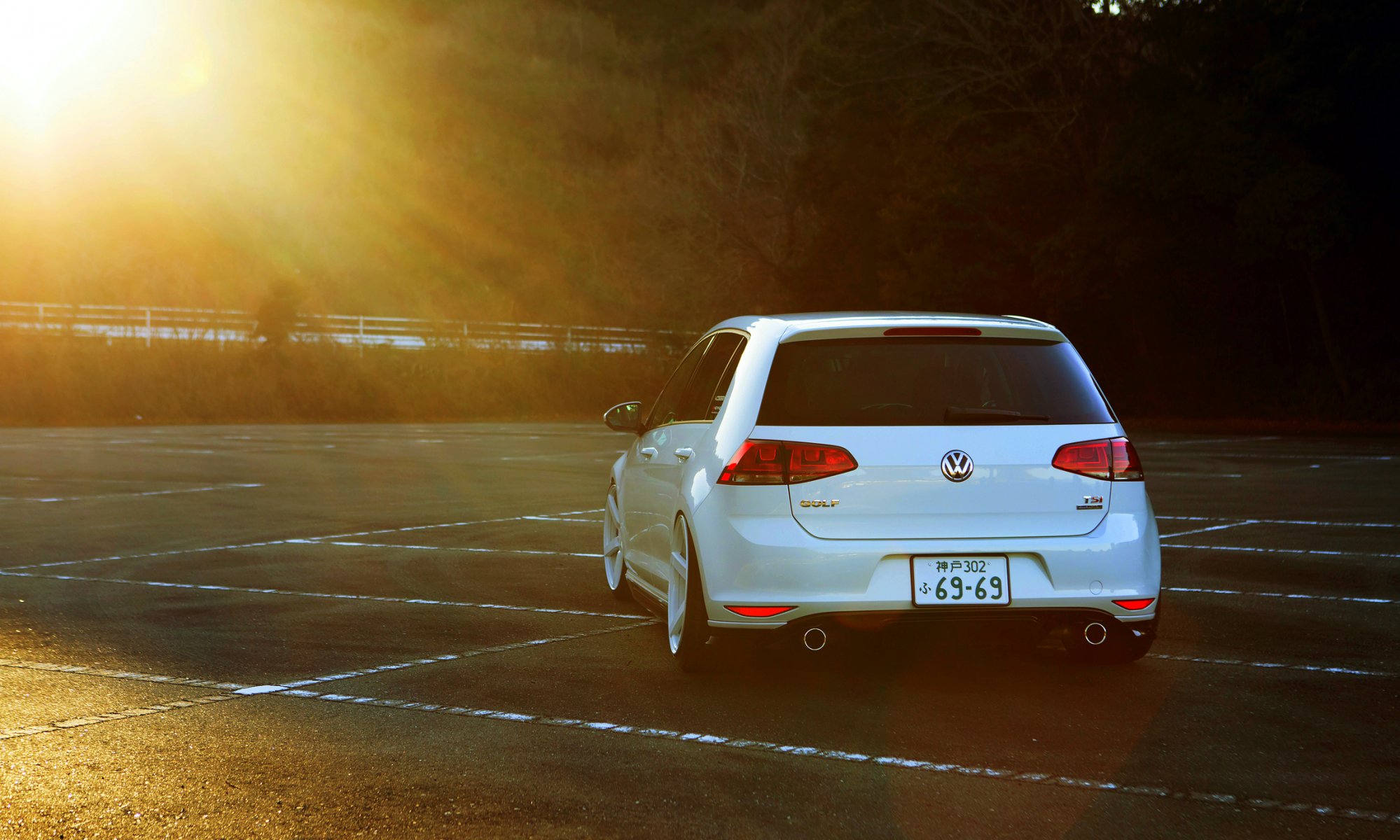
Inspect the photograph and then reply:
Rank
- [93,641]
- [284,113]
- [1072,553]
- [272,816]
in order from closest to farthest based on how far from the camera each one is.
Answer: [272,816], [1072,553], [93,641], [284,113]

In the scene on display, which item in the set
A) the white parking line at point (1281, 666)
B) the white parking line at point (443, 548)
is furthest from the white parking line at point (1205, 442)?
the white parking line at point (1281, 666)

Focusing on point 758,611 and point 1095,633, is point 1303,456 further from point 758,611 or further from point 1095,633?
point 758,611

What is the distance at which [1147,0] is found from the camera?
35750 millimetres

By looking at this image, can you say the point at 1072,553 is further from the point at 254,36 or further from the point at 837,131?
the point at 254,36

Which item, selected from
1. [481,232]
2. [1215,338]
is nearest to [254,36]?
[481,232]

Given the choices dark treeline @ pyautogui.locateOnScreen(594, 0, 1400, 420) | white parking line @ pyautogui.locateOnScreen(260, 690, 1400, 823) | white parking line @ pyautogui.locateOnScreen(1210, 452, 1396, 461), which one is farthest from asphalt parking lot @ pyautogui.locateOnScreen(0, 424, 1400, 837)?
dark treeline @ pyautogui.locateOnScreen(594, 0, 1400, 420)

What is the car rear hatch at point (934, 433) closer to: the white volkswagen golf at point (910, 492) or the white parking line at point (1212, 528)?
the white volkswagen golf at point (910, 492)

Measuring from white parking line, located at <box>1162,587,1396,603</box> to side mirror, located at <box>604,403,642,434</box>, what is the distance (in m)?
3.55

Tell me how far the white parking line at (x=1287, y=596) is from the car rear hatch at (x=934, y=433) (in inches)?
125

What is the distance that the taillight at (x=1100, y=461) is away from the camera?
245 inches

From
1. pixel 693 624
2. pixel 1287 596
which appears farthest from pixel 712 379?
pixel 1287 596

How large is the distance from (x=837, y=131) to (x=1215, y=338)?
39.2 ft

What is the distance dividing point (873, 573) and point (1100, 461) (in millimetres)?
1123

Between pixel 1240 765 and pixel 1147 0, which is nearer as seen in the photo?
pixel 1240 765
